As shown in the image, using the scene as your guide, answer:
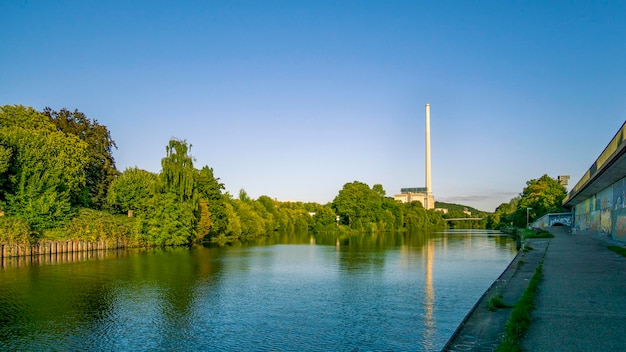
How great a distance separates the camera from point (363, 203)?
113 meters

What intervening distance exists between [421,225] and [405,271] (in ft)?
385

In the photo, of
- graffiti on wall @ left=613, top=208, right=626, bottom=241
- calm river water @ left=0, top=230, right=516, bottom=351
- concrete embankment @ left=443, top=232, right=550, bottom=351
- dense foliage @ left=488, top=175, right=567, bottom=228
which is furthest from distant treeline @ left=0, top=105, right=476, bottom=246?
dense foliage @ left=488, top=175, right=567, bottom=228

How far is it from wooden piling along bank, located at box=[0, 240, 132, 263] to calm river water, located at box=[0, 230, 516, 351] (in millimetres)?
7579

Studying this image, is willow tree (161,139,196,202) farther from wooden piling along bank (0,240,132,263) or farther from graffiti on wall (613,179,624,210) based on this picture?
graffiti on wall (613,179,624,210)

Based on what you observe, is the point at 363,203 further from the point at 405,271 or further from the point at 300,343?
the point at 300,343

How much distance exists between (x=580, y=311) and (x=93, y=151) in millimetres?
61413

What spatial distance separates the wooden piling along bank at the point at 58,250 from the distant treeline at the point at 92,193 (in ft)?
1.87

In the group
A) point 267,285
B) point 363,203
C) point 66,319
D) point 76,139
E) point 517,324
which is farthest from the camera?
point 363,203

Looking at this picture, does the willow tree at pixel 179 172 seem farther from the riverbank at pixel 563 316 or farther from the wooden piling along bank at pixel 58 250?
the riverbank at pixel 563 316

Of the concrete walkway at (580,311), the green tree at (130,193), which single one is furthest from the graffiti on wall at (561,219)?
the concrete walkway at (580,311)

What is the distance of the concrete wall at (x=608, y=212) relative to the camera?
116 feet

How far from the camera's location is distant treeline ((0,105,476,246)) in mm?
42281

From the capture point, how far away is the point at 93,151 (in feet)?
204

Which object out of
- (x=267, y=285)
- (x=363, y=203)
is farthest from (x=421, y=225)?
(x=267, y=285)
